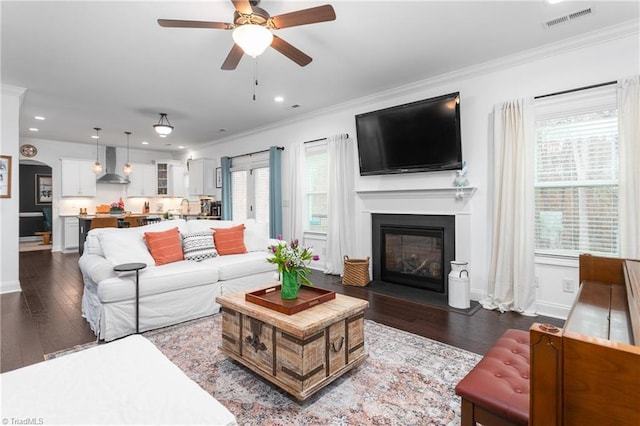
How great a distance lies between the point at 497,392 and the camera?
1.36 m

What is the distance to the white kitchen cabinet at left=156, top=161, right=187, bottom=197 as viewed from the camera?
9.16 meters

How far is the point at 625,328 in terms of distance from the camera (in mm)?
1351

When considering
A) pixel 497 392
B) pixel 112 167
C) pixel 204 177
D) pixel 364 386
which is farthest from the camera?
pixel 112 167

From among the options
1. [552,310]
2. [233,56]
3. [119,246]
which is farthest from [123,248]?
[552,310]

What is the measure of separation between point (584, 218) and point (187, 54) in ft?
14.7

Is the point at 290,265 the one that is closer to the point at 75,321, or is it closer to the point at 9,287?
the point at 75,321

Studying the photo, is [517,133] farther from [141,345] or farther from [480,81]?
[141,345]

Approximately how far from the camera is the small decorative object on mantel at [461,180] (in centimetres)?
385

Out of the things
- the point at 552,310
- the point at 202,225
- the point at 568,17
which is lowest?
the point at 552,310

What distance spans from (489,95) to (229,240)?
3.65m

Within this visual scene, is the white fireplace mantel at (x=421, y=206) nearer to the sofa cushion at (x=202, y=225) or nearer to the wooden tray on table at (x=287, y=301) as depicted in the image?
the sofa cushion at (x=202, y=225)

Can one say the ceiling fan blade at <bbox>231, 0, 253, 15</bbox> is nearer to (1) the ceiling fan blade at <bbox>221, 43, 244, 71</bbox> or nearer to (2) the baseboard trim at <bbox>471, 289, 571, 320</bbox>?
(1) the ceiling fan blade at <bbox>221, 43, 244, 71</bbox>

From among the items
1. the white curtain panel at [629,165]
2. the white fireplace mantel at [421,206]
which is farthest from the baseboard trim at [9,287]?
the white curtain panel at [629,165]

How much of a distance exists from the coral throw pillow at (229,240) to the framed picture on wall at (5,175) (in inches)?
117
